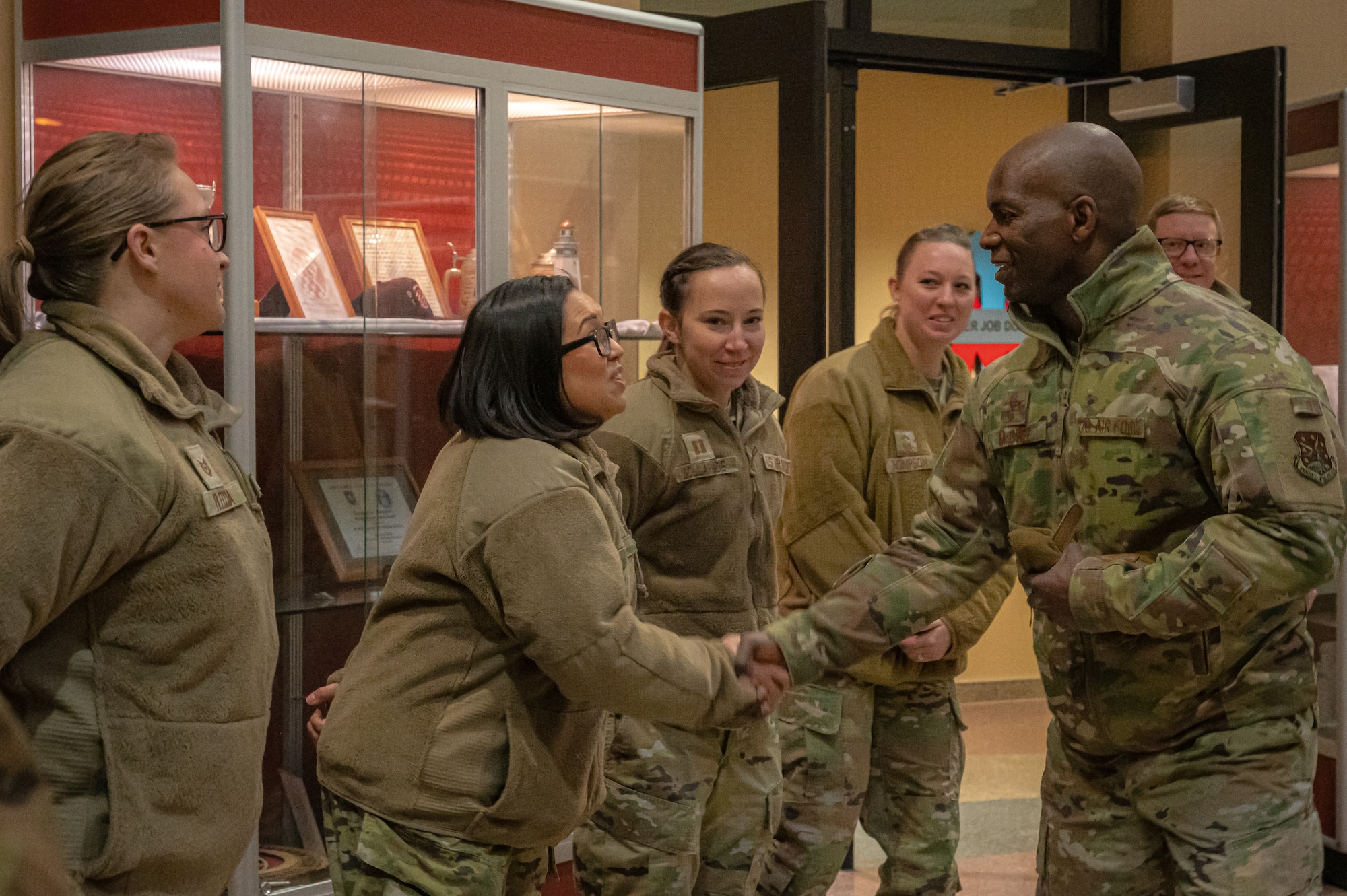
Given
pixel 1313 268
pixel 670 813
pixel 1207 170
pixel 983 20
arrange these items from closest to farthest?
pixel 670 813
pixel 1313 268
pixel 1207 170
pixel 983 20

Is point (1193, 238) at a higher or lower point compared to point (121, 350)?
higher

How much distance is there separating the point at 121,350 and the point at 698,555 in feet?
4.42

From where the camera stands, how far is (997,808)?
4.96 metres

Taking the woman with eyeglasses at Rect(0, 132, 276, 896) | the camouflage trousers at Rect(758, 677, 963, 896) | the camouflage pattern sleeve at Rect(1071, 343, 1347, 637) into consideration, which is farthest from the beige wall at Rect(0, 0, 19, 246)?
the camouflage pattern sleeve at Rect(1071, 343, 1347, 637)

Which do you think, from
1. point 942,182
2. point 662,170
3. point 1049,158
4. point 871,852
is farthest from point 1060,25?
point 1049,158

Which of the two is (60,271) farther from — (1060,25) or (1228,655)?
(1060,25)

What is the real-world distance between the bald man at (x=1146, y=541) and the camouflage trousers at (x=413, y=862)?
58cm

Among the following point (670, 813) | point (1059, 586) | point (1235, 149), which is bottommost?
point (670, 813)

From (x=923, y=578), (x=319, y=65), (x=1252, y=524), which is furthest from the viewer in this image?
(x=319, y=65)

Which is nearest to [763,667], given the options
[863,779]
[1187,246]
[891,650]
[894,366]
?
[891,650]

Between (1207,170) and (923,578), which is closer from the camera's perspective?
(923,578)

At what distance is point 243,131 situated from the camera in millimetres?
2729

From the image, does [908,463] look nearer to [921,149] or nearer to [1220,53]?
[1220,53]

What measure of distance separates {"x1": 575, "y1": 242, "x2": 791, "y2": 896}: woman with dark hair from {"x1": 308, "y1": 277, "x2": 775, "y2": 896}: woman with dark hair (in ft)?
2.18
